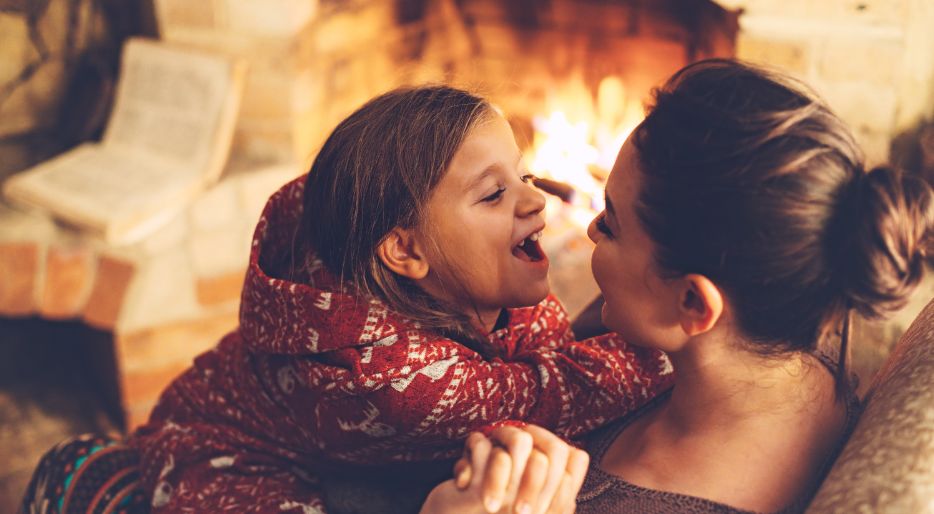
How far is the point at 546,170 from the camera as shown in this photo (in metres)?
2.58

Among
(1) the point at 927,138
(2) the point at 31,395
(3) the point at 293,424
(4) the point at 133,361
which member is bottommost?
(2) the point at 31,395

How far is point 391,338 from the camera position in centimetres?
98

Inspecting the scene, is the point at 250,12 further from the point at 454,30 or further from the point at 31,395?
the point at 31,395

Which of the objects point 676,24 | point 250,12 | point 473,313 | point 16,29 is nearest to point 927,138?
point 676,24

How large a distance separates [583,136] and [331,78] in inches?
30.6

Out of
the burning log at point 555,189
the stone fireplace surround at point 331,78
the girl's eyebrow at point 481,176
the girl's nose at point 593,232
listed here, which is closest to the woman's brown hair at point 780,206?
the girl's nose at point 593,232

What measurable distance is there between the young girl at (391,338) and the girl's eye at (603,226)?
0.62ft

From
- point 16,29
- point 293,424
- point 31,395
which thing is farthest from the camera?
point 31,395

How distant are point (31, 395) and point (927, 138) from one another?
2.13m

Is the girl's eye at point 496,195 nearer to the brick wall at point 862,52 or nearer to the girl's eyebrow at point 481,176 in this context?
the girl's eyebrow at point 481,176

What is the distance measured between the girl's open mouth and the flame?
4.20 ft

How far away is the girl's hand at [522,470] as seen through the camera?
2.25ft

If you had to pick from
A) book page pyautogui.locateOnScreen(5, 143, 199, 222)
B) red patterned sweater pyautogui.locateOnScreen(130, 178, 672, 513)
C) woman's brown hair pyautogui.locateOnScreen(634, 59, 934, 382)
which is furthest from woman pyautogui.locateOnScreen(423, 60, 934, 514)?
book page pyautogui.locateOnScreen(5, 143, 199, 222)

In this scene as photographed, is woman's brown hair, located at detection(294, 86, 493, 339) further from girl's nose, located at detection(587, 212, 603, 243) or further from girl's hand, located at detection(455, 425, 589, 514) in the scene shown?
girl's hand, located at detection(455, 425, 589, 514)
